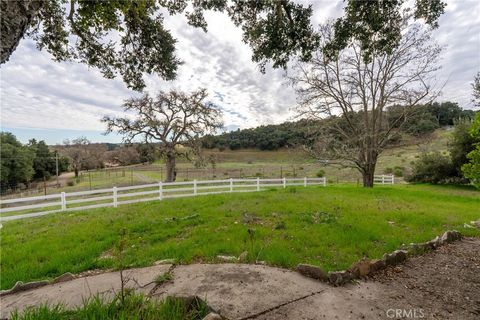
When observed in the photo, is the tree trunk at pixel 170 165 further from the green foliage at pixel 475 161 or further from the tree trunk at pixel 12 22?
the tree trunk at pixel 12 22

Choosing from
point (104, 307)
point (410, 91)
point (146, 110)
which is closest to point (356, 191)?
point (410, 91)

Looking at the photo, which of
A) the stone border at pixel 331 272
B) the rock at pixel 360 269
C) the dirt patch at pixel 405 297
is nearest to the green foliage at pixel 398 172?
the dirt patch at pixel 405 297

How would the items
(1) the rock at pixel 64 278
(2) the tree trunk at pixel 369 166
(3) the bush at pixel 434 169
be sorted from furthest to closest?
(3) the bush at pixel 434 169 < (2) the tree trunk at pixel 369 166 < (1) the rock at pixel 64 278

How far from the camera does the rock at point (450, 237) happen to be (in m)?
5.24

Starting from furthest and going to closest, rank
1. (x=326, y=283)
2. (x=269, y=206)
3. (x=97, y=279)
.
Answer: (x=269, y=206) < (x=97, y=279) < (x=326, y=283)

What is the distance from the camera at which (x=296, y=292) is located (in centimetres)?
307

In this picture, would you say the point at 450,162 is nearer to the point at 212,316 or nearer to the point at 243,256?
the point at 243,256

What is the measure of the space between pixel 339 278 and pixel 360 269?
47 centimetres

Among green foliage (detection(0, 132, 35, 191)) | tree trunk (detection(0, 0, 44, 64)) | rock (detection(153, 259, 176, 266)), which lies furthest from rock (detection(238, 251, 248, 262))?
green foliage (detection(0, 132, 35, 191))

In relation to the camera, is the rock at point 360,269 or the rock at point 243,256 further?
the rock at point 243,256

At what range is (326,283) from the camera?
3.32m

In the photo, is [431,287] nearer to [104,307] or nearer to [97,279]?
[104,307]

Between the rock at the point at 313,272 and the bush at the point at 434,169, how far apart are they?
2414 cm

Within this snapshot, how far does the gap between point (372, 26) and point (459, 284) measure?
5.04 meters
